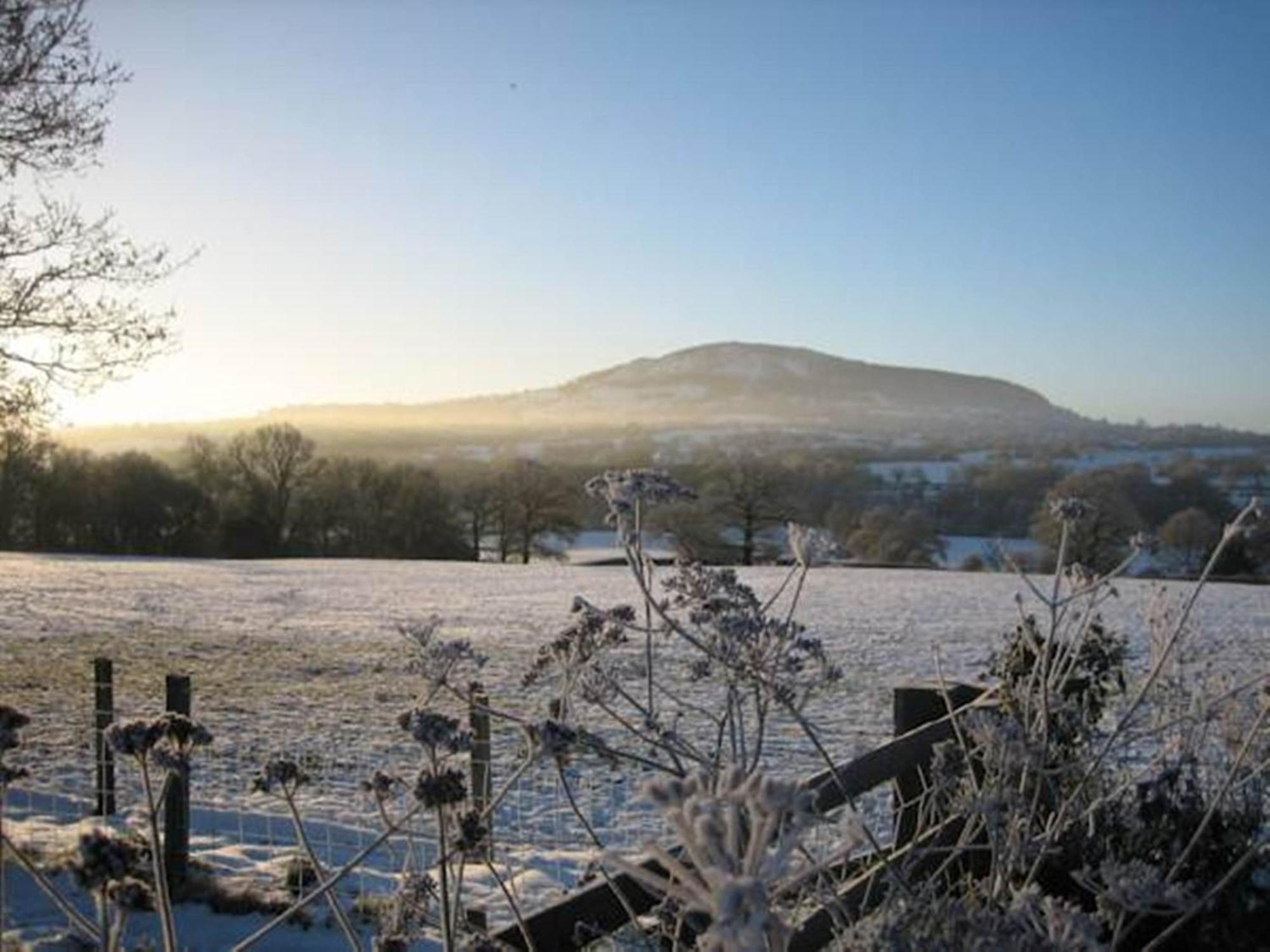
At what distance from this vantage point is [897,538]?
61781 millimetres

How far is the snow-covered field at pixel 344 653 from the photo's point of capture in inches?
353

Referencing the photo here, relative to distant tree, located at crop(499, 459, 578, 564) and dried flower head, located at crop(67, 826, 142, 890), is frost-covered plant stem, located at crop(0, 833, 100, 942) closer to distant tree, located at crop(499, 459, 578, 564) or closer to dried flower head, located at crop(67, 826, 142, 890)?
dried flower head, located at crop(67, 826, 142, 890)

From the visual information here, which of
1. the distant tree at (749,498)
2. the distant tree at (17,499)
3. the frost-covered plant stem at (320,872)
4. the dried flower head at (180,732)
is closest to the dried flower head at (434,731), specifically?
the frost-covered plant stem at (320,872)

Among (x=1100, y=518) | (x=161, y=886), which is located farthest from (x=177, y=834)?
(x=161, y=886)

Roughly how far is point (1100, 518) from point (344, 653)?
14.9m

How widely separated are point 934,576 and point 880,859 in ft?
110

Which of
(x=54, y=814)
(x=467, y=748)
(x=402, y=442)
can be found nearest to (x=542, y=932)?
(x=467, y=748)

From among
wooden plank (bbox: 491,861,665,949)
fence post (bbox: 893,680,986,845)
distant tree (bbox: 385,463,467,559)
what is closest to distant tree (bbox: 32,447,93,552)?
distant tree (bbox: 385,463,467,559)

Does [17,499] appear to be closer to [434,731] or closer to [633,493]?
[633,493]

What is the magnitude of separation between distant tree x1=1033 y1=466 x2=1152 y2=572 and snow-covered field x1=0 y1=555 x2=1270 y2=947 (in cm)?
51

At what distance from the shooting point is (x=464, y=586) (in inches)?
1308

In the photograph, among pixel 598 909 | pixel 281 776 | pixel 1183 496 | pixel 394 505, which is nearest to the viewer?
pixel 281 776

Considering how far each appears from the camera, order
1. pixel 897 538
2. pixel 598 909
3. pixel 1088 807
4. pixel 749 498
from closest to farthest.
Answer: pixel 598 909
pixel 1088 807
pixel 749 498
pixel 897 538

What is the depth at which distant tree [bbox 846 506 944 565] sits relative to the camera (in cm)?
6150
